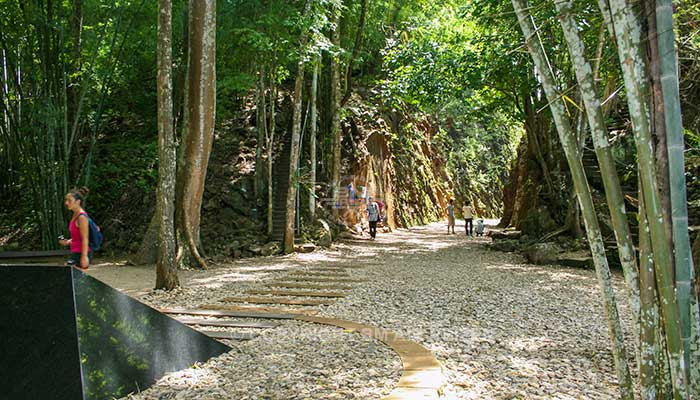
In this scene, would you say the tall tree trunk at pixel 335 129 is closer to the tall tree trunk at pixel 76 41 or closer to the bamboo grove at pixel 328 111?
the bamboo grove at pixel 328 111

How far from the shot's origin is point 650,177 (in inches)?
83.4

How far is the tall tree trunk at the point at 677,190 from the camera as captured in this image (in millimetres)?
2047

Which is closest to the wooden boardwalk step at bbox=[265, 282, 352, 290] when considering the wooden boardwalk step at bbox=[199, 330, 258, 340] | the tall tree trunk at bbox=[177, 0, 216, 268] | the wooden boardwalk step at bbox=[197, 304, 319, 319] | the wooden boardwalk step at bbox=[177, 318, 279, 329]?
the wooden boardwalk step at bbox=[197, 304, 319, 319]

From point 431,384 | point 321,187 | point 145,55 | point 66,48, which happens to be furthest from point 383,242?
point 431,384

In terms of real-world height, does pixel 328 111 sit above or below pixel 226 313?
above

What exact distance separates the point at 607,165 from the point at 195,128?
28.5 ft

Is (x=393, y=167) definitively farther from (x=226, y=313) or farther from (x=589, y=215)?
(x=589, y=215)

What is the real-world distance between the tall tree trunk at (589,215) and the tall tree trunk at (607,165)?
86 mm

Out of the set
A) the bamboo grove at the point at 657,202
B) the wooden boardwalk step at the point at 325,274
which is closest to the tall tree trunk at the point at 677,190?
the bamboo grove at the point at 657,202

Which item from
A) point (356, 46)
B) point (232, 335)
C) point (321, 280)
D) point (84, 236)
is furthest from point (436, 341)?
point (356, 46)

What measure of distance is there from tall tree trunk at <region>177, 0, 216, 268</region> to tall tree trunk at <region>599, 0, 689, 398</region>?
8.61 meters

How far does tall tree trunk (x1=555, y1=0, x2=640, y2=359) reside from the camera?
225cm

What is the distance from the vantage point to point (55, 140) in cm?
1176

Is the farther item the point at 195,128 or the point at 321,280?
the point at 195,128
